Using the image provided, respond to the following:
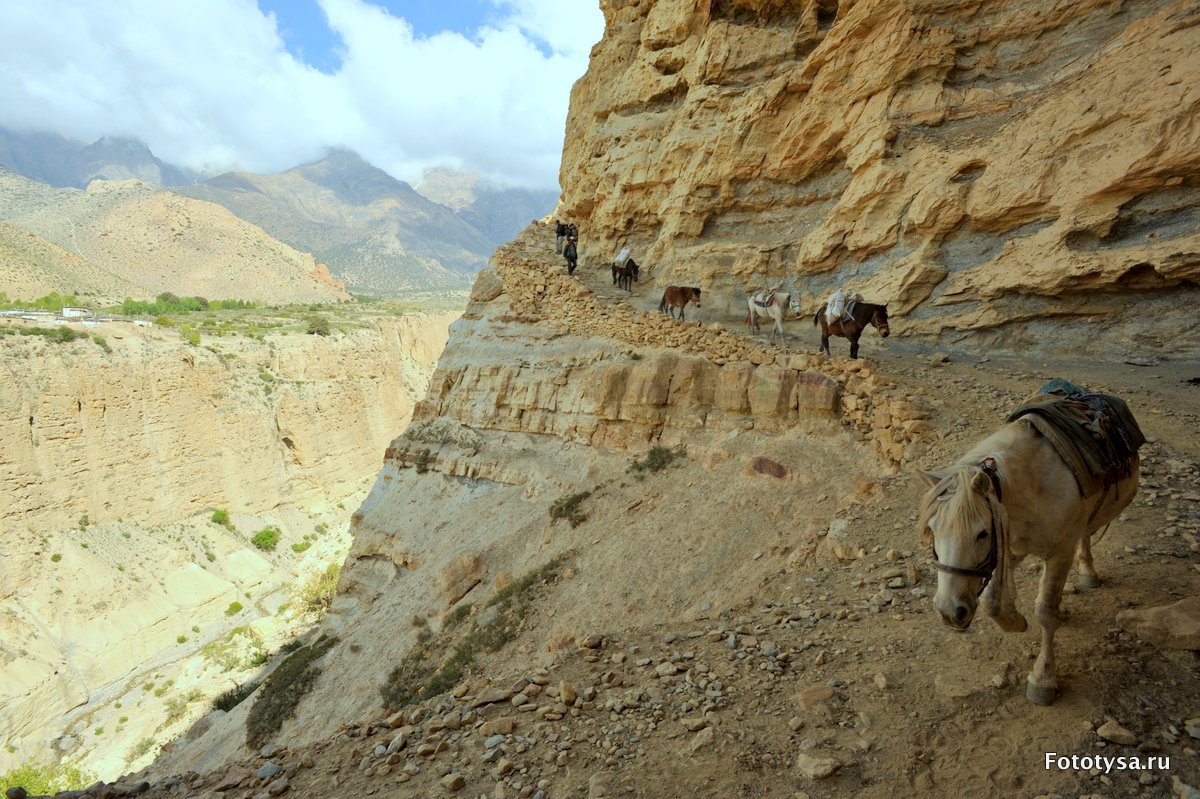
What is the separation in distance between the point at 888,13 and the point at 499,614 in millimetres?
16983

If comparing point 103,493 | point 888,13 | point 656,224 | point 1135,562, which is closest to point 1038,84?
point 888,13

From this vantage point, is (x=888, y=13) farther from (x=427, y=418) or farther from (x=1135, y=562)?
(x=427, y=418)

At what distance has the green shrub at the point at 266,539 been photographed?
35844mm

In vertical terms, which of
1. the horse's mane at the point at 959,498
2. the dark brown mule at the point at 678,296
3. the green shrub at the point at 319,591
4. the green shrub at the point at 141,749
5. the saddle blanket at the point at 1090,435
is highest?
the dark brown mule at the point at 678,296

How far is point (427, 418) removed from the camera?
1927 centimetres

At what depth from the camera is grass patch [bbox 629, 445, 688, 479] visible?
12.9m

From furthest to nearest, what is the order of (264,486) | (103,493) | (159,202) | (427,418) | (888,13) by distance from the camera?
(159,202)
(264,486)
(103,493)
(427,418)
(888,13)

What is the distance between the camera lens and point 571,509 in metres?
13.3

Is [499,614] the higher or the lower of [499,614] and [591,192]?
the lower

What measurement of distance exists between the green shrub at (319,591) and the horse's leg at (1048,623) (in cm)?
2401

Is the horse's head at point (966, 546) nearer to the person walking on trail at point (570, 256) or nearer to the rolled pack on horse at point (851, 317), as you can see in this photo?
the rolled pack on horse at point (851, 317)

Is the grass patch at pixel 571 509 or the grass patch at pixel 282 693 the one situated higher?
the grass patch at pixel 571 509

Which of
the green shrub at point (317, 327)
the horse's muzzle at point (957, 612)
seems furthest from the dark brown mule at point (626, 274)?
the green shrub at point (317, 327)

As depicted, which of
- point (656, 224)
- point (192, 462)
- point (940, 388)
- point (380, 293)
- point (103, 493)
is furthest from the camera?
point (380, 293)
